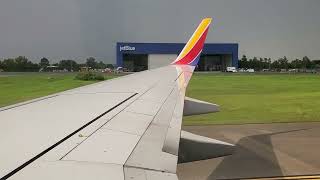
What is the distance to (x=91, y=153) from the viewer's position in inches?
100

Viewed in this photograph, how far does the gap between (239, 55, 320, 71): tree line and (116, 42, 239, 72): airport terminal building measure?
768 inches

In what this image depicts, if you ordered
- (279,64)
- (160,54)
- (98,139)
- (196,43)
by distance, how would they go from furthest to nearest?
(279,64)
(160,54)
(196,43)
(98,139)

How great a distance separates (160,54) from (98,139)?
100327mm

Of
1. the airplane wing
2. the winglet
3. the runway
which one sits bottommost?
the runway

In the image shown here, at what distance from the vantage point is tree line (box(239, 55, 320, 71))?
132 meters

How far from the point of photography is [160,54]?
103 meters

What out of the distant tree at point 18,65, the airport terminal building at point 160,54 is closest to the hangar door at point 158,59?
the airport terminal building at point 160,54

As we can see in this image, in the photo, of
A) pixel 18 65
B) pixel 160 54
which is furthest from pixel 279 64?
Result: pixel 18 65

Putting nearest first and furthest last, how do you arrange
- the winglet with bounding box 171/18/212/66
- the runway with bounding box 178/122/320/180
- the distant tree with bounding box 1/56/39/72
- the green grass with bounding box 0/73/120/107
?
the runway with bounding box 178/122/320/180 → the winglet with bounding box 171/18/212/66 → the green grass with bounding box 0/73/120/107 → the distant tree with bounding box 1/56/39/72

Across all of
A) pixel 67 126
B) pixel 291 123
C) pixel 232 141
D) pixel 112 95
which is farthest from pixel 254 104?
pixel 67 126

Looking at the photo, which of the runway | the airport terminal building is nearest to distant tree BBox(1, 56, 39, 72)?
the airport terminal building

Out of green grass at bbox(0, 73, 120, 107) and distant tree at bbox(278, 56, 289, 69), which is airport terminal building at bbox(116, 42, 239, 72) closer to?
distant tree at bbox(278, 56, 289, 69)

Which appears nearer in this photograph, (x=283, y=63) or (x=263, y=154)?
(x=263, y=154)

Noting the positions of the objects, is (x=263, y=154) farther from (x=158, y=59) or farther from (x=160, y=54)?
(x=160, y=54)
